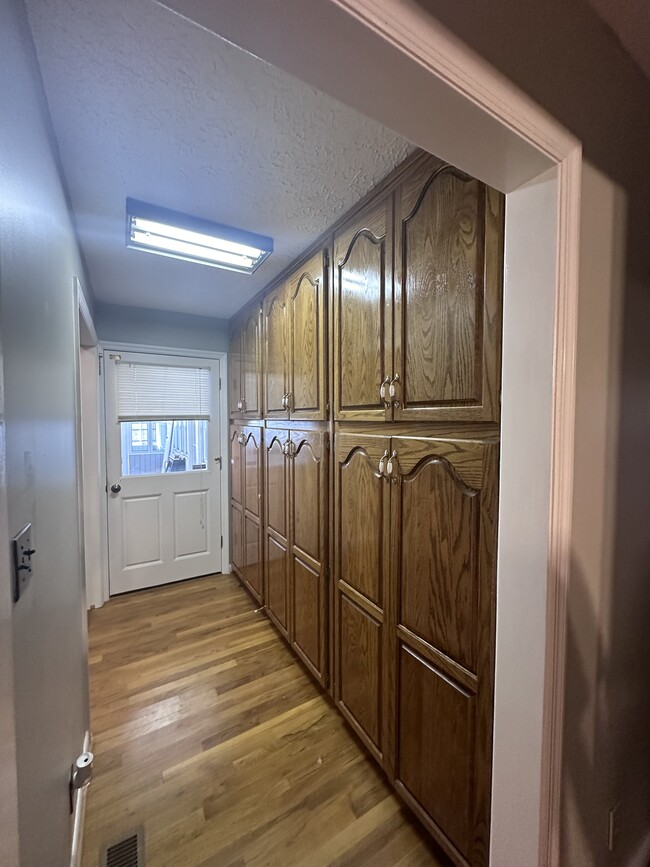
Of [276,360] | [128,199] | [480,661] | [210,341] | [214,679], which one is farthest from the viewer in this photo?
[210,341]

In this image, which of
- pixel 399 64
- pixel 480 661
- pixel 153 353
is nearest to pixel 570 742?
pixel 480 661

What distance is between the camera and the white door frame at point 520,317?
51 cm

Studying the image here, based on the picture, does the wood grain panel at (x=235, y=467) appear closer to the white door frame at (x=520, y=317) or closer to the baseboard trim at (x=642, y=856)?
the white door frame at (x=520, y=317)

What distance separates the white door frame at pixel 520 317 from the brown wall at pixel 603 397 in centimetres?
6

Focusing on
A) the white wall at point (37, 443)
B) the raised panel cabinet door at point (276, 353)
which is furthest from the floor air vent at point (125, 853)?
the raised panel cabinet door at point (276, 353)

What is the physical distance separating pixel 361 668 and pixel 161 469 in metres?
2.35

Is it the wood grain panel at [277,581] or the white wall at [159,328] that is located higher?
the white wall at [159,328]

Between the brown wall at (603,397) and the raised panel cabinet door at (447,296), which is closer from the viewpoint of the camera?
the brown wall at (603,397)

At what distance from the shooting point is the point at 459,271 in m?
1.00

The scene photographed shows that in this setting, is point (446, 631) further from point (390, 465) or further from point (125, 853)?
point (125, 853)

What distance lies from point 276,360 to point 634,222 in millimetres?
1725

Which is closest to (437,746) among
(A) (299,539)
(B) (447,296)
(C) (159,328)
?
(A) (299,539)

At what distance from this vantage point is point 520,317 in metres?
0.77

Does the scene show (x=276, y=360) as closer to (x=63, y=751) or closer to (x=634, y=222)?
(x=634, y=222)
